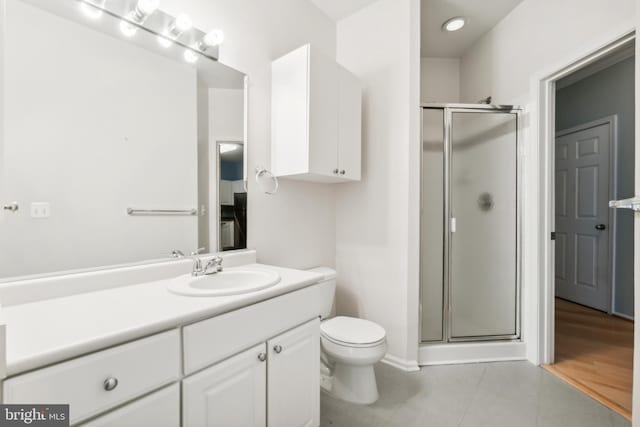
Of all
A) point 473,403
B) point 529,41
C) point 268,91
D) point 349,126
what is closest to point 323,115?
point 349,126

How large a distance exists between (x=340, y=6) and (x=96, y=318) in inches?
99.2

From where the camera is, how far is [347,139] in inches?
81.0

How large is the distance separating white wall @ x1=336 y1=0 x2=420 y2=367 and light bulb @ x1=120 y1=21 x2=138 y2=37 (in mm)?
1551

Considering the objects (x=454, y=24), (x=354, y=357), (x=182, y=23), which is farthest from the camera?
(x=454, y=24)

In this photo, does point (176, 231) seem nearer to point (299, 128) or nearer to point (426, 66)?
point (299, 128)

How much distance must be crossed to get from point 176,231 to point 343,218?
134 cm

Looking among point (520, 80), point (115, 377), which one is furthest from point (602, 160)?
point (115, 377)

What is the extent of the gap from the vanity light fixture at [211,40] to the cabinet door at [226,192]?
71cm

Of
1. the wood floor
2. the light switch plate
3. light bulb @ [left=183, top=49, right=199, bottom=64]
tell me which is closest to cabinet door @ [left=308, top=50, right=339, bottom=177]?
light bulb @ [left=183, top=49, right=199, bottom=64]

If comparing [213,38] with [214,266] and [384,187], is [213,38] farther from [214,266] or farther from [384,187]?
[384,187]

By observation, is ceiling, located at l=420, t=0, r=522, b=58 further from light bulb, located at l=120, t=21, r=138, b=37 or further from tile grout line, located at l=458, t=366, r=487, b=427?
tile grout line, located at l=458, t=366, r=487, b=427

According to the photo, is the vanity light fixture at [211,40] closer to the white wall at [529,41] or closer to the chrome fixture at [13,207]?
the chrome fixture at [13,207]

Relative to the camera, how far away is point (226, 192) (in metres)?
1.71

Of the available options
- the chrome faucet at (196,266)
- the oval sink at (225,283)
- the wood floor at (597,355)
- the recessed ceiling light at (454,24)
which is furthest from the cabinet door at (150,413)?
the recessed ceiling light at (454,24)
